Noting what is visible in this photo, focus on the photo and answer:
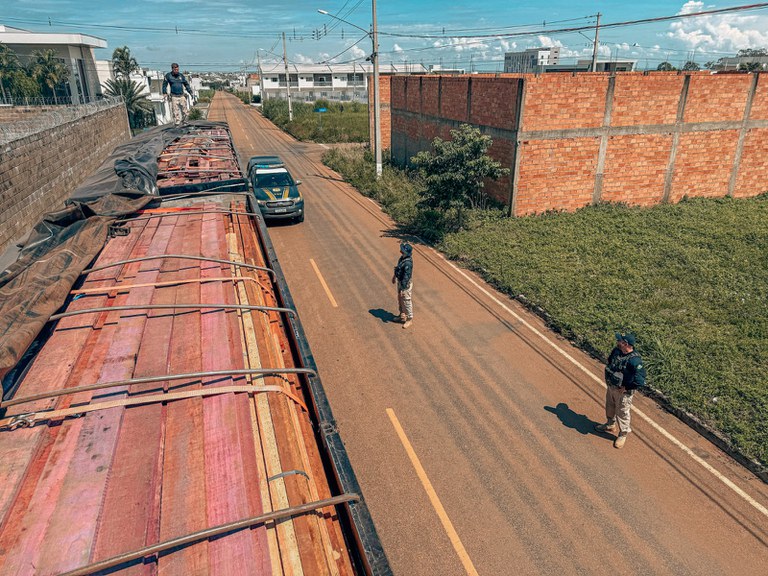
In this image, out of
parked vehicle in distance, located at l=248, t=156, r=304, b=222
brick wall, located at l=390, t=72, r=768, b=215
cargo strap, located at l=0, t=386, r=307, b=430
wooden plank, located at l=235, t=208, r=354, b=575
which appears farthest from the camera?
parked vehicle in distance, located at l=248, t=156, r=304, b=222

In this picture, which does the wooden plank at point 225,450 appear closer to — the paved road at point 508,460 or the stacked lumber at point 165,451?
the stacked lumber at point 165,451

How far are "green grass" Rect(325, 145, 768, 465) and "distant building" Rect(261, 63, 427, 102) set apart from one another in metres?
90.5

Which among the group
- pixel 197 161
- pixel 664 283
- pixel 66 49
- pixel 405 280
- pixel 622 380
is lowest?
pixel 664 283

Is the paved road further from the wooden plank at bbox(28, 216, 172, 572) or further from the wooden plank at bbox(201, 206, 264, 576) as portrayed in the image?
the wooden plank at bbox(28, 216, 172, 572)

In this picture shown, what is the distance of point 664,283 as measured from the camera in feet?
41.4

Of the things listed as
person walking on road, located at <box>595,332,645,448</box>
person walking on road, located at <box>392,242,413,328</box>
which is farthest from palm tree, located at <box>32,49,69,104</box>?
person walking on road, located at <box>595,332,645,448</box>

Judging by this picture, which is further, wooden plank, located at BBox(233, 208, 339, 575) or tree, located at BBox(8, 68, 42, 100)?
tree, located at BBox(8, 68, 42, 100)

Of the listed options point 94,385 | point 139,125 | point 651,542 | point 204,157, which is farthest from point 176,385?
point 139,125

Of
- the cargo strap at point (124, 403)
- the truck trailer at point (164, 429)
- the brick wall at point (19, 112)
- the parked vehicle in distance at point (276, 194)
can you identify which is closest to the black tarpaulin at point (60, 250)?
the truck trailer at point (164, 429)

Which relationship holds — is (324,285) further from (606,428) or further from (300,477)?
(300,477)

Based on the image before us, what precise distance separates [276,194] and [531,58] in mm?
69387

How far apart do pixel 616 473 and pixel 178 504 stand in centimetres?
645

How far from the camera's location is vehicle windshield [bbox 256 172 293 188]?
19.2m

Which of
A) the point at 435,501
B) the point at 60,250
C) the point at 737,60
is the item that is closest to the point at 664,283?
the point at 435,501
